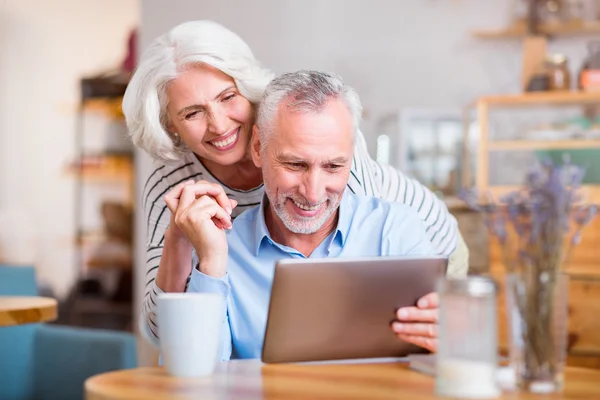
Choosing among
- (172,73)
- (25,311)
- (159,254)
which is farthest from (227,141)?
(25,311)

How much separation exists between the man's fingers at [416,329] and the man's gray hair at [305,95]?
1.66 ft

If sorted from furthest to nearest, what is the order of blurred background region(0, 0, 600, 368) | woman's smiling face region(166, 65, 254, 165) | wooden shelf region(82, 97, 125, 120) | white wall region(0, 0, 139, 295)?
white wall region(0, 0, 139, 295) → wooden shelf region(82, 97, 125, 120) → blurred background region(0, 0, 600, 368) → woman's smiling face region(166, 65, 254, 165)

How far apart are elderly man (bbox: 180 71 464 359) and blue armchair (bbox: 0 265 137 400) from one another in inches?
33.4

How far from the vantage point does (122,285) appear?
19.7ft

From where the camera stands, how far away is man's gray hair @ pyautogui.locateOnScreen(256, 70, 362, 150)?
5.64 feet

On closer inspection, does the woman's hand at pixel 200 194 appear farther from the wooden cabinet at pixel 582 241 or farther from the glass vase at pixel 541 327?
the wooden cabinet at pixel 582 241

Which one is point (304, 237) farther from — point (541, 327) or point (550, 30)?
point (550, 30)

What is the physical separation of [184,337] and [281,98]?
66cm

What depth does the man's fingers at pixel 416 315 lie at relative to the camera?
52.3 inches

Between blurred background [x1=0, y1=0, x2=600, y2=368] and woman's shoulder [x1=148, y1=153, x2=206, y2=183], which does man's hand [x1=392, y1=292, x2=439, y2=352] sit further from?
blurred background [x1=0, y1=0, x2=600, y2=368]

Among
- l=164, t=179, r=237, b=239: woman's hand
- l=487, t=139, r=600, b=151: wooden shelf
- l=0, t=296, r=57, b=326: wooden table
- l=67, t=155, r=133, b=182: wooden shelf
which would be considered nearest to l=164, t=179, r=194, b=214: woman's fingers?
l=164, t=179, r=237, b=239: woman's hand

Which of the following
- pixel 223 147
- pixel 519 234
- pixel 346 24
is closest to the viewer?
pixel 519 234

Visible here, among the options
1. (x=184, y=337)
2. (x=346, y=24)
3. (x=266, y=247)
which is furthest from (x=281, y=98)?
(x=346, y=24)

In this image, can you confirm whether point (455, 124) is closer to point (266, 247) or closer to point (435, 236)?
point (435, 236)
